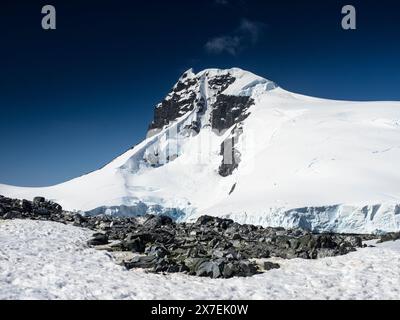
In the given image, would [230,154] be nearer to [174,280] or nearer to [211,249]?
[211,249]

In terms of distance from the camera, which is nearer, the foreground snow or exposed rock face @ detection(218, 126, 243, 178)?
the foreground snow

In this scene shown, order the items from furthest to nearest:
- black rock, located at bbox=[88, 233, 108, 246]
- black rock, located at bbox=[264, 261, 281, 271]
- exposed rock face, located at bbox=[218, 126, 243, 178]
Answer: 1. exposed rock face, located at bbox=[218, 126, 243, 178]
2. black rock, located at bbox=[88, 233, 108, 246]
3. black rock, located at bbox=[264, 261, 281, 271]

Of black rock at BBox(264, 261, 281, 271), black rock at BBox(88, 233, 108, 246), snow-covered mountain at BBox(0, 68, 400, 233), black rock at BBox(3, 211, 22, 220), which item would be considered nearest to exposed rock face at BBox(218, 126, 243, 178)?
snow-covered mountain at BBox(0, 68, 400, 233)

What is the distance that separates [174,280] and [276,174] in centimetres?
8924

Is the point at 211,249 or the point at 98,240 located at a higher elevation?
the point at 98,240

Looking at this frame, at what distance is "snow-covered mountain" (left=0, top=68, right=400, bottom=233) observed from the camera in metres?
74.6

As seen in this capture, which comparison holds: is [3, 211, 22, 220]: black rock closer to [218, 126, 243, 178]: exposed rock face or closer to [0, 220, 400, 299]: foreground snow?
[0, 220, 400, 299]: foreground snow

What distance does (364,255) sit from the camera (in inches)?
835

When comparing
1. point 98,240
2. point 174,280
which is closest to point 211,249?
point 174,280

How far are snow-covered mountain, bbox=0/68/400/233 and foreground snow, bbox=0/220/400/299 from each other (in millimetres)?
52531

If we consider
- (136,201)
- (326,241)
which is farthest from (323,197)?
(136,201)

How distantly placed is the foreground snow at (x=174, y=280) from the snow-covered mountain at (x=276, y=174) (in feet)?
172

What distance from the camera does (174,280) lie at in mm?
17078
